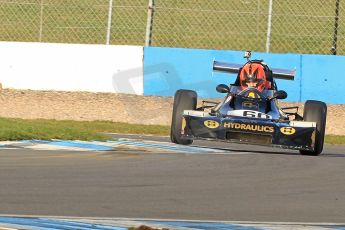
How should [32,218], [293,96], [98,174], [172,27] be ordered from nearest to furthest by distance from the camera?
1. [32,218]
2. [98,174]
3. [293,96]
4. [172,27]

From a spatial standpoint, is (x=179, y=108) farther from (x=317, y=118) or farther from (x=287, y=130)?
(x=317, y=118)

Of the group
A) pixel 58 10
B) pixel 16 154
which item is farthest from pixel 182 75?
pixel 16 154

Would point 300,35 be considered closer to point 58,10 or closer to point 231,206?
point 58,10

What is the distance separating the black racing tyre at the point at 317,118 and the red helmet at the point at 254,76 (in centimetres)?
84

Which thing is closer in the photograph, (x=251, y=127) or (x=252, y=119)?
(x=251, y=127)

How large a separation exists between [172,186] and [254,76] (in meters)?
5.70

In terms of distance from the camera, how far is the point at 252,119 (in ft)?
48.7

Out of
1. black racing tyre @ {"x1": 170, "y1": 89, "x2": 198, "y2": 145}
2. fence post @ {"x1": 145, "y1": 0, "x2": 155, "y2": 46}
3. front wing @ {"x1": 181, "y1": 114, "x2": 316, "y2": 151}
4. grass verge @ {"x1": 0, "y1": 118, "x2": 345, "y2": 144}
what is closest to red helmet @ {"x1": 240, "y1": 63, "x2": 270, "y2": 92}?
black racing tyre @ {"x1": 170, "y1": 89, "x2": 198, "y2": 145}

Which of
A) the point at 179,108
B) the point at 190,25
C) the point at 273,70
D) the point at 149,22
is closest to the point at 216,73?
the point at 149,22

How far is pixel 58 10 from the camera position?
22906 mm

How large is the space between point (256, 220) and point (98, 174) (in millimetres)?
2971

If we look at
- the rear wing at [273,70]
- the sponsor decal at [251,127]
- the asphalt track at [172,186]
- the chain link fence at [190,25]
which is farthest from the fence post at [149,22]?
the asphalt track at [172,186]

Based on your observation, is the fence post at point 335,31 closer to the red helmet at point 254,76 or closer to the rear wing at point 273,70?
the rear wing at point 273,70

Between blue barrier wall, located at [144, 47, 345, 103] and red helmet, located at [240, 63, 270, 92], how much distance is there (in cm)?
430
